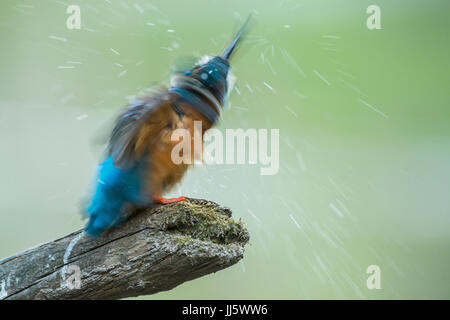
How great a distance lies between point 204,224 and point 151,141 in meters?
0.31

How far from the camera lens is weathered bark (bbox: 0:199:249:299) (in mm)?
1090

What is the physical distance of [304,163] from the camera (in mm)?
2410

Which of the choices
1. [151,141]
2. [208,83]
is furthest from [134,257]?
[208,83]

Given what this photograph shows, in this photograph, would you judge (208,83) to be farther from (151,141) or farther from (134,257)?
(134,257)

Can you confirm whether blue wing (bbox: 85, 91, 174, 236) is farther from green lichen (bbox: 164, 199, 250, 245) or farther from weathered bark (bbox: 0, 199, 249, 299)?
green lichen (bbox: 164, 199, 250, 245)

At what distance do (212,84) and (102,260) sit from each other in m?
0.61

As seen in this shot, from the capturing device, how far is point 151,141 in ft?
4.21

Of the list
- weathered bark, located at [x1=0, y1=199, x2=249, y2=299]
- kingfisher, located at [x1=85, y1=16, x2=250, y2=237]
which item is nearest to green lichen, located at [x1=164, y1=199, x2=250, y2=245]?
weathered bark, located at [x1=0, y1=199, x2=249, y2=299]

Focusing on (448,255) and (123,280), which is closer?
(123,280)
